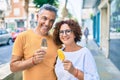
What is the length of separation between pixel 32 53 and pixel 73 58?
48 cm

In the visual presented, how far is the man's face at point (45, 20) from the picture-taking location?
2613mm

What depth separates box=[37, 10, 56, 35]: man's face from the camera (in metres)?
2.61

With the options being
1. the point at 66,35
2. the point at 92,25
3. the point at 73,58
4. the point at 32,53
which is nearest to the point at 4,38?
the point at 92,25

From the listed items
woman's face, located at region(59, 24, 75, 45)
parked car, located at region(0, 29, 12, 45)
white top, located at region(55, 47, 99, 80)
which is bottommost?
parked car, located at region(0, 29, 12, 45)

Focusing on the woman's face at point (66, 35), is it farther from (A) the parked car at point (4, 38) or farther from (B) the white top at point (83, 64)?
(A) the parked car at point (4, 38)

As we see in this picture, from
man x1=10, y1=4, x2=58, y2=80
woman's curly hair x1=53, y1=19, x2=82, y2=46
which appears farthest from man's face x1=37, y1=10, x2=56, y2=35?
woman's curly hair x1=53, y1=19, x2=82, y2=46

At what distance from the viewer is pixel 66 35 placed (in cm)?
241

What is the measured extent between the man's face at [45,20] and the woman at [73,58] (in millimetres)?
121

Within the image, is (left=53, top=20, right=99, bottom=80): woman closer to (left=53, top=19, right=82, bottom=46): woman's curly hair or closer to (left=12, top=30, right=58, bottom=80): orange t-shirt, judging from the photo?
(left=53, top=19, right=82, bottom=46): woman's curly hair

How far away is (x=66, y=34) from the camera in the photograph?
7.89 ft

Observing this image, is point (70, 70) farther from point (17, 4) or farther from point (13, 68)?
point (17, 4)

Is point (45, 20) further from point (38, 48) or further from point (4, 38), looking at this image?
point (4, 38)

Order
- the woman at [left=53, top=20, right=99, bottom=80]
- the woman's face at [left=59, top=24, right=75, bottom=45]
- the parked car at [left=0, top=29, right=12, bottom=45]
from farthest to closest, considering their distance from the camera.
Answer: the parked car at [left=0, top=29, right=12, bottom=45] < the woman's face at [left=59, top=24, right=75, bottom=45] < the woman at [left=53, top=20, right=99, bottom=80]

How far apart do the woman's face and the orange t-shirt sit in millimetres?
283
